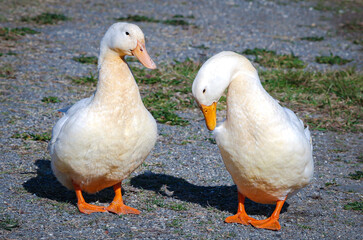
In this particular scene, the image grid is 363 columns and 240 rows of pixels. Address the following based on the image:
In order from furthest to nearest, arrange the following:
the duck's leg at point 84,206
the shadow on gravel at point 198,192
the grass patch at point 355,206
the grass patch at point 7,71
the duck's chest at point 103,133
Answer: the grass patch at point 7,71, the shadow on gravel at point 198,192, the grass patch at point 355,206, the duck's leg at point 84,206, the duck's chest at point 103,133

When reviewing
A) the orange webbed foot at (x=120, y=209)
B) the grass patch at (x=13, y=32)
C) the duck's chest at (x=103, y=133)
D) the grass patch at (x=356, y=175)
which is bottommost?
the grass patch at (x=356, y=175)

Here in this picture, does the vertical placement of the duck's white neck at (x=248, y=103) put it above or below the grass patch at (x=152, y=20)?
above

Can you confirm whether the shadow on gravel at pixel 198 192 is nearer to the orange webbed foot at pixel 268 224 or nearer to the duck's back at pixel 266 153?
the orange webbed foot at pixel 268 224

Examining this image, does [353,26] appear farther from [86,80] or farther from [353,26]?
[86,80]

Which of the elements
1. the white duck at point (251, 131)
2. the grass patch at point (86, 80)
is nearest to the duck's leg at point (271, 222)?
the white duck at point (251, 131)

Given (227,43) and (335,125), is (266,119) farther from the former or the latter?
(227,43)

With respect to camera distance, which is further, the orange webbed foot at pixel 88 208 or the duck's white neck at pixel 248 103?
the orange webbed foot at pixel 88 208

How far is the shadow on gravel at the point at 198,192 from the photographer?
4781 millimetres

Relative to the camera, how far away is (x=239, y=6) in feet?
51.0

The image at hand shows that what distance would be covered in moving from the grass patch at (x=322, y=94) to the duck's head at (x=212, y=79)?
11.2 ft

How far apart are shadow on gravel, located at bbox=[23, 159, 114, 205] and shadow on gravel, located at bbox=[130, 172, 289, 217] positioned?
39cm

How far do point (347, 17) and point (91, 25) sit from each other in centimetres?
770

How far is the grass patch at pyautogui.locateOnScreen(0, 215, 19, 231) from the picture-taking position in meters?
3.82

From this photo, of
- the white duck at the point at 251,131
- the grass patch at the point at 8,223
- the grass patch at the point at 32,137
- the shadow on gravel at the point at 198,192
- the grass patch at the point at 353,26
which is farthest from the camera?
the grass patch at the point at 353,26
